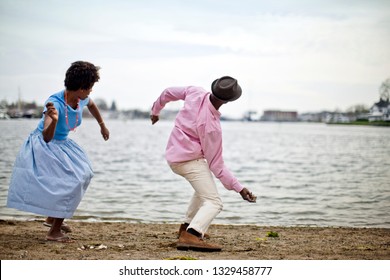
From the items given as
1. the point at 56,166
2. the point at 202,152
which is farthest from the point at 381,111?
the point at 56,166

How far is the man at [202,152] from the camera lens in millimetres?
4297

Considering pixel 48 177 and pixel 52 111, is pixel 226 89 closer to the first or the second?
pixel 52 111

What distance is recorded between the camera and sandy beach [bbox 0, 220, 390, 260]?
418 cm

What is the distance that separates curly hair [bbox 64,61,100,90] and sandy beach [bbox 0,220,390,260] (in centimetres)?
A: 118

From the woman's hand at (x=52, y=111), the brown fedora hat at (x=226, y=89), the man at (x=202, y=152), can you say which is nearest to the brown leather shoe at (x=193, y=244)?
the man at (x=202, y=152)

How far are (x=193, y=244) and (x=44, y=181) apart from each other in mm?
1183

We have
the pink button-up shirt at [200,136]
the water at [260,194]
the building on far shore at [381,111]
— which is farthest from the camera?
the building on far shore at [381,111]

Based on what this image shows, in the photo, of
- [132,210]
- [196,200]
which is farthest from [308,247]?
[132,210]

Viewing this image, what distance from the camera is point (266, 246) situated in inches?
185

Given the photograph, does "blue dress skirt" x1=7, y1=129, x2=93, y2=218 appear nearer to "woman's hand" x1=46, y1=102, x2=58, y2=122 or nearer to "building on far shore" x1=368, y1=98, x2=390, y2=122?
"woman's hand" x1=46, y1=102, x2=58, y2=122

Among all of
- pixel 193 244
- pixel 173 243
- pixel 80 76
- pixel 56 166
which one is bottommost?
pixel 173 243

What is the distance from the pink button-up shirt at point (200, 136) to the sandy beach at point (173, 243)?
615 millimetres

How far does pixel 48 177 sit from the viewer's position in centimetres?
445

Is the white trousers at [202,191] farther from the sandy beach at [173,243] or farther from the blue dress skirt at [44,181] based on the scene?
the blue dress skirt at [44,181]
